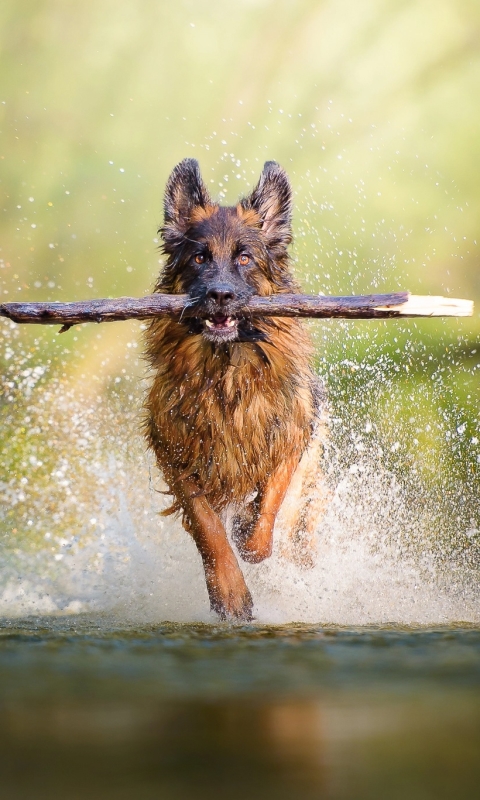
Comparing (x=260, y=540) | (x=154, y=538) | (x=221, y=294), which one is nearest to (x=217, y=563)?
(x=260, y=540)

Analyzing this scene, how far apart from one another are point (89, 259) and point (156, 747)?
8.99 metres

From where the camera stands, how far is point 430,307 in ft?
13.5

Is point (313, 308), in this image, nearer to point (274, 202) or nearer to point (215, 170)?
point (274, 202)

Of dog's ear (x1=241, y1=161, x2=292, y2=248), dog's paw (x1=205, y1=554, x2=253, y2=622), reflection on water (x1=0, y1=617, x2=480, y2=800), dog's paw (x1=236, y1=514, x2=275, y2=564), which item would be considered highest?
dog's ear (x1=241, y1=161, x2=292, y2=248)

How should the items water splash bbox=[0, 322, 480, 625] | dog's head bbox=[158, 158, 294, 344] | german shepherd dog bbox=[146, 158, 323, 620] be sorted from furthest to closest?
water splash bbox=[0, 322, 480, 625]
german shepherd dog bbox=[146, 158, 323, 620]
dog's head bbox=[158, 158, 294, 344]

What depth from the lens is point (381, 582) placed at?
18.1 ft

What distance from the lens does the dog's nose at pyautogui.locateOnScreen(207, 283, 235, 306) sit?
14.4ft

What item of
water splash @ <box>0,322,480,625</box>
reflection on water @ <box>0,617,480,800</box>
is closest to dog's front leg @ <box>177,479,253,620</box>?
water splash @ <box>0,322,480,625</box>

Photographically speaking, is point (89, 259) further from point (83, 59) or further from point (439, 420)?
point (439, 420)

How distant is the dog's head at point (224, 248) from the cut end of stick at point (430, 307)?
0.82m

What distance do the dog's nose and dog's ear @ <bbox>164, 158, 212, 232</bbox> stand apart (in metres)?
0.91

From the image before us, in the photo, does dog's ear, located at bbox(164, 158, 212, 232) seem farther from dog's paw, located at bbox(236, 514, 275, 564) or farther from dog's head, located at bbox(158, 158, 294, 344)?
dog's paw, located at bbox(236, 514, 275, 564)

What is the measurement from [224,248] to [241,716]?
3.14m

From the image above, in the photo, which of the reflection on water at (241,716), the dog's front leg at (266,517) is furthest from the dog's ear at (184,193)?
the reflection on water at (241,716)
